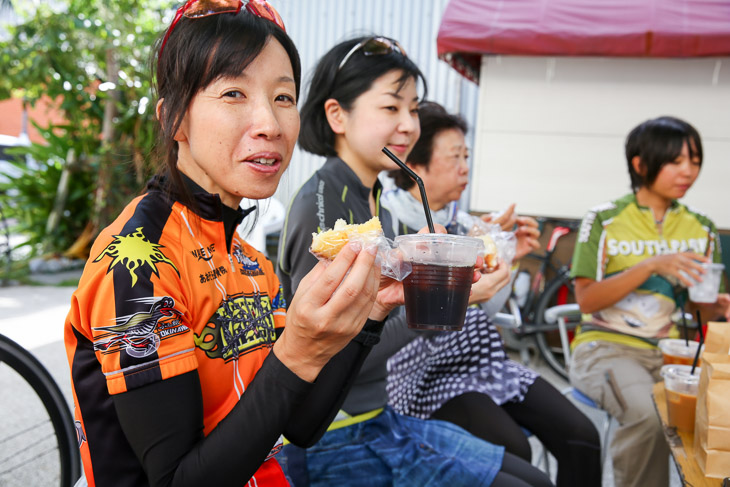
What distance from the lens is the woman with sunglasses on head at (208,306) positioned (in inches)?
38.3

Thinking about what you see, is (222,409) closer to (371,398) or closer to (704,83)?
(371,398)

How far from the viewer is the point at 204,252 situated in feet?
3.94

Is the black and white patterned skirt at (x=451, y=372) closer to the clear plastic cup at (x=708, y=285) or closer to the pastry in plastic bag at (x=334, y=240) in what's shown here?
the clear plastic cup at (x=708, y=285)

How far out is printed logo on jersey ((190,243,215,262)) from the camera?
1.17 meters

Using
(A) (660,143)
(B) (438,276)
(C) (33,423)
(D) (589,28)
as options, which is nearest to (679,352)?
(A) (660,143)

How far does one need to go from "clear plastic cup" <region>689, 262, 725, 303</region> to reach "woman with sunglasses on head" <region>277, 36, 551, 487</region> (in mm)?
1156

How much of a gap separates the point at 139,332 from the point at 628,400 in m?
2.11

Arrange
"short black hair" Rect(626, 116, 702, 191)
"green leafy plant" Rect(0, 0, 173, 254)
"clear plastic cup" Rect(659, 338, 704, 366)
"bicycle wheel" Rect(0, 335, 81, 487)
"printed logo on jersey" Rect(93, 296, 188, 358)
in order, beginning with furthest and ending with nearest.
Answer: "green leafy plant" Rect(0, 0, 173, 254)
"short black hair" Rect(626, 116, 702, 191)
"clear plastic cup" Rect(659, 338, 704, 366)
"bicycle wheel" Rect(0, 335, 81, 487)
"printed logo on jersey" Rect(93, 296, 188, 358)

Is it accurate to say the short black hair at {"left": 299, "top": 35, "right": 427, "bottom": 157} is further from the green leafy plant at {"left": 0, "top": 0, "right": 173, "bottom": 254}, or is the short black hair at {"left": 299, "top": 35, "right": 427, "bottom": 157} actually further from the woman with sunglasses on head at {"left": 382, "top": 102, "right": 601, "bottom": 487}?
the green leafy plant at {"left": 0, "top": 0, "right": 173, "bottom": 254}

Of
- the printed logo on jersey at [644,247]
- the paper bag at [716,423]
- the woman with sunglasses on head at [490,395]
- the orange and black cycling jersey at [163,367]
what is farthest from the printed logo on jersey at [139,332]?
the printed logo on jersey at [644,247]

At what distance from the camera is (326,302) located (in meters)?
0.99

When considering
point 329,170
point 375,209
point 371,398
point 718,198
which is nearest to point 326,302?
point 371,398

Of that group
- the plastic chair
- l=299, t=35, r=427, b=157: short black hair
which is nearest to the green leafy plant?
the plastic chair

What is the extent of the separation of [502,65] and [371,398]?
392 cm
